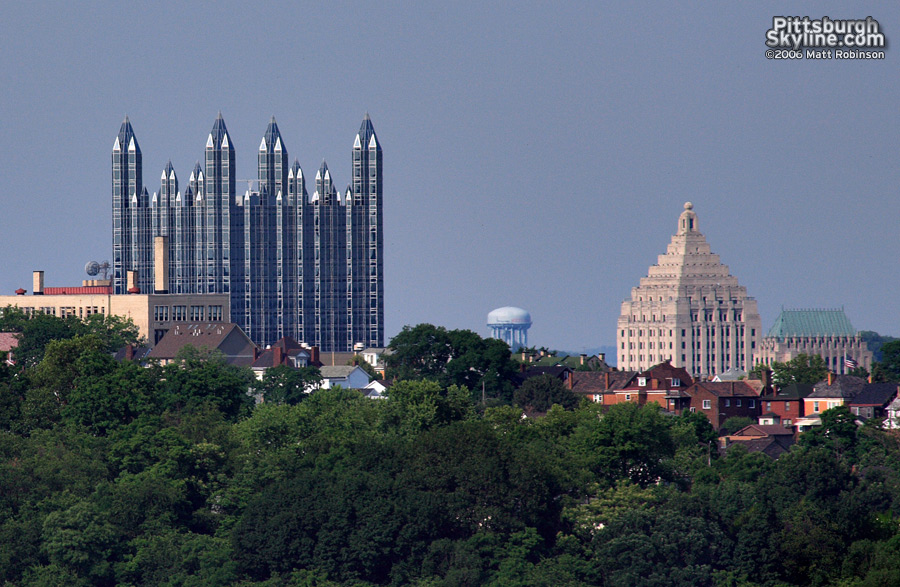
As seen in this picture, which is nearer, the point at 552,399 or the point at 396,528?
the point at 396,528

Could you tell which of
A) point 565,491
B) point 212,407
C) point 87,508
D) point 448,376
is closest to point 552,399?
point 448,376

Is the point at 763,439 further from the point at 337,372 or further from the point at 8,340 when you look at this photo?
the point at 8,340

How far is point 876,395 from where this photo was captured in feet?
495

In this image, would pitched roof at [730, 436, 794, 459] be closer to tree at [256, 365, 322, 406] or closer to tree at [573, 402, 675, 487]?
tree at [573, 402, 675, 487]

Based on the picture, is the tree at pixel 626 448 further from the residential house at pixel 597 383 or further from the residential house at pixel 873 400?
the residential house at pixel 597 383

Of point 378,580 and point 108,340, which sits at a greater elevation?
point 108,340

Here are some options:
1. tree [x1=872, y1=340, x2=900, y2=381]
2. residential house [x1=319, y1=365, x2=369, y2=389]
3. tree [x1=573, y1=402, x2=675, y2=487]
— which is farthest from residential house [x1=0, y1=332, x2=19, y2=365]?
tree [x1=573, y1=402, x2=675, y2=487]

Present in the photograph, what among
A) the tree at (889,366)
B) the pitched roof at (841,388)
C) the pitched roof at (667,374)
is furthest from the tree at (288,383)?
the tree at (889,366)

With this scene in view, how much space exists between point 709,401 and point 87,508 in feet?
234

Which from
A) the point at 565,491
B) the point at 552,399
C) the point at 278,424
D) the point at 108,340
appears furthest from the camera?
the point at 108,340

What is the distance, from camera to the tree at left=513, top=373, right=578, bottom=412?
15212 cm

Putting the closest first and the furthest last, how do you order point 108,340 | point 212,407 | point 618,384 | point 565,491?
point 565,491, point 212,407, point 618,384, point 108,340

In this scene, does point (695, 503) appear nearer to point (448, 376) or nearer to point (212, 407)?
point (212, 407)

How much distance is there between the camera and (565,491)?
10319cm
